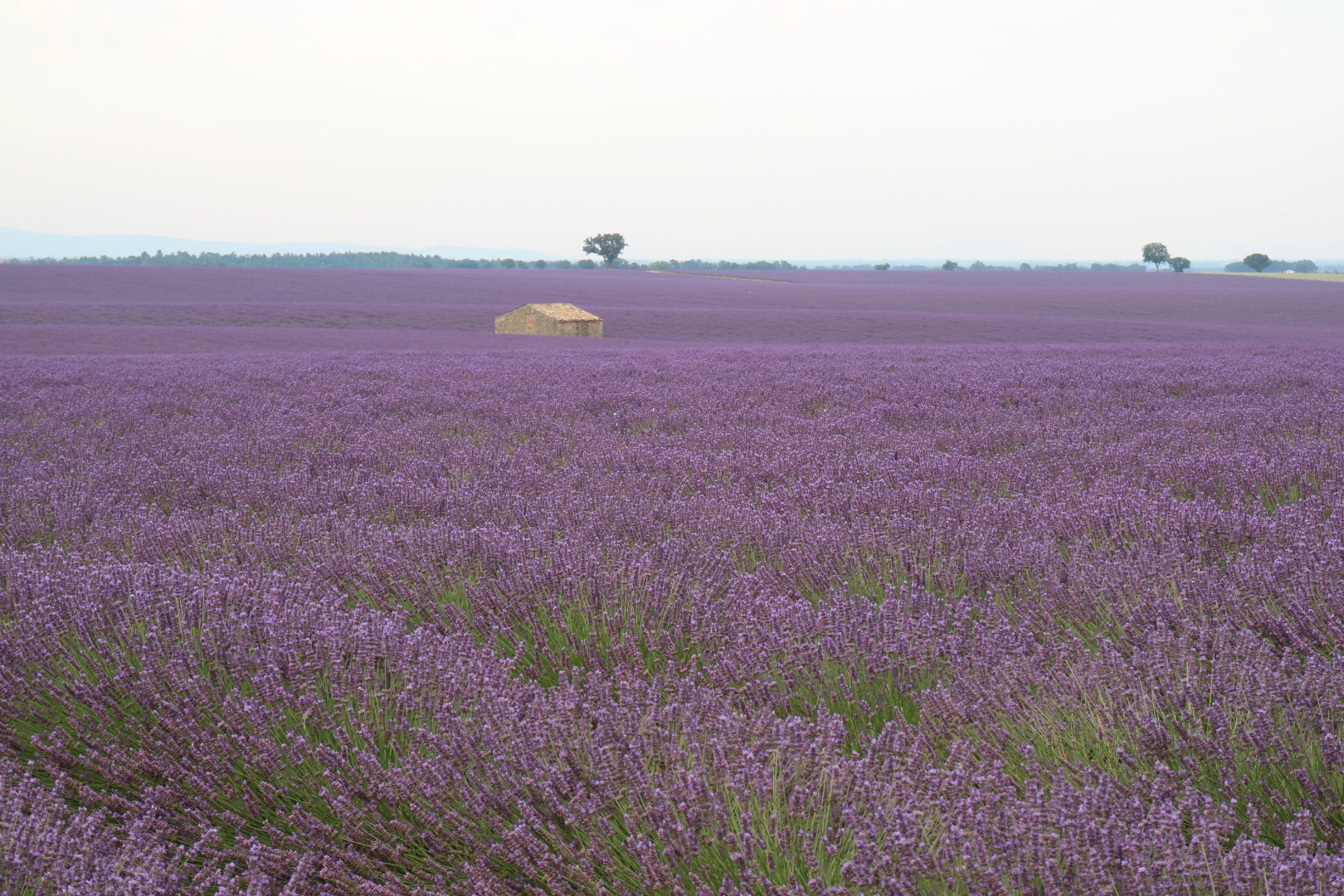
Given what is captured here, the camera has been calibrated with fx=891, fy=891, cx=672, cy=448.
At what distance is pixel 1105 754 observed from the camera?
1.59 meters

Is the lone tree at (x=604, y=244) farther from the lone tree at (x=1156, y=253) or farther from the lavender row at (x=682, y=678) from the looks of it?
the lavender row at (x=682, y=678)

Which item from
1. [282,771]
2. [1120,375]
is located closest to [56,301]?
[1120,375]

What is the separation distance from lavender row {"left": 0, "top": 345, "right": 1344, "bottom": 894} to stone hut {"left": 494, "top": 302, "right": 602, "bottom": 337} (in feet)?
53.5

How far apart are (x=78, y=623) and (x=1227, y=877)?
2.33 m

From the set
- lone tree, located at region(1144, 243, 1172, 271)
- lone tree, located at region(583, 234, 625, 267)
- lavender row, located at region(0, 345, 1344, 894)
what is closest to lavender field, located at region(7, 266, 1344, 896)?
lavender row, located at region(0, 345, 1344, 894)

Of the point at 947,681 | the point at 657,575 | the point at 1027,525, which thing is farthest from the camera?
the point at 1027,525

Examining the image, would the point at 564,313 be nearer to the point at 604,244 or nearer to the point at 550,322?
the point at 550,322

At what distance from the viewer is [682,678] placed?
2.11 metres

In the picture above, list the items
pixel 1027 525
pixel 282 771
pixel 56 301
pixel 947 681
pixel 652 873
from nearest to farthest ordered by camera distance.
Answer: pixel 652 873 < pixel 282 771 < pixel 947 681 < pixel 1027 525 < pixel 56 301

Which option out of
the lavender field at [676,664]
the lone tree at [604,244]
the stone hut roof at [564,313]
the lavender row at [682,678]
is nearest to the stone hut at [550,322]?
the stone hut roof at [564,313]

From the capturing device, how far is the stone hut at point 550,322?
20625 millimetres

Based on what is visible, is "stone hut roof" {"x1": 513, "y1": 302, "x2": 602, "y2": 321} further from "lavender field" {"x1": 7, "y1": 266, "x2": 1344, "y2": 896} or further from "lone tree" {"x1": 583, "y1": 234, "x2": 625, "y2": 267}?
"lone tree" {"x1": 583, "y1": 234, "x2": 625, "y2": 267}

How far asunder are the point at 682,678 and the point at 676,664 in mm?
92

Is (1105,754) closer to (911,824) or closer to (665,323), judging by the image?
(911,824)
